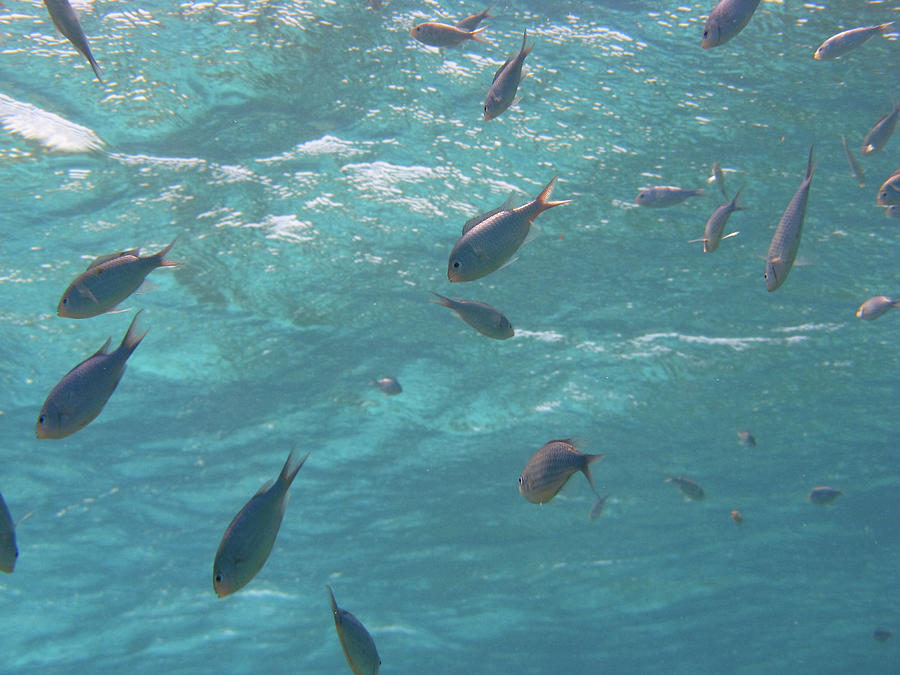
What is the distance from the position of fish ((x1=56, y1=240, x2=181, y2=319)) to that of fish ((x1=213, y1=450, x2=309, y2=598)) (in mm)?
1487

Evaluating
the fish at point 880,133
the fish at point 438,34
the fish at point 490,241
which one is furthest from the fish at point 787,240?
→ the fish at point 880,133

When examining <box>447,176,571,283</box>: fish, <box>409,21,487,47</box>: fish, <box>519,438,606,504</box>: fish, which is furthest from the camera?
<box>409,21,487,47</box>: fish

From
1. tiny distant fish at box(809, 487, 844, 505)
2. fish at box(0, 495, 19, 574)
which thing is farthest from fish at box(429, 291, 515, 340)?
tiny distant fish at box(809, 487, 844, 505)

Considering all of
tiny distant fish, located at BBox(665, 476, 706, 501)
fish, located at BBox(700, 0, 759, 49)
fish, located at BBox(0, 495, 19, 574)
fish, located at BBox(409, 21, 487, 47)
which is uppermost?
fish, located at BBox(700, 0, 759, 49)

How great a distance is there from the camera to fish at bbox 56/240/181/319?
3.31m

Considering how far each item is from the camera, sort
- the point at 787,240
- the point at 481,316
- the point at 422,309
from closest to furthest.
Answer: the point at 787,240
the point at 481,316
the point at 422,309

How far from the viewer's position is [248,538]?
272 centimetres

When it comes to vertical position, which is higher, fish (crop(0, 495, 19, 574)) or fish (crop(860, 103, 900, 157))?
fish (crop(860, 103, 900, 157))

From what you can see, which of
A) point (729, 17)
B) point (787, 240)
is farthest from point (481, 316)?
point (729, 17)

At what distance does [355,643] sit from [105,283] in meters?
2.49

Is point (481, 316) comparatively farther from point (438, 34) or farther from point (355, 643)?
point (438, 34)

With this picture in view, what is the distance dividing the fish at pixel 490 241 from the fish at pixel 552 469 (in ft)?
3.90

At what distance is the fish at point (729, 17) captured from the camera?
3611 mm

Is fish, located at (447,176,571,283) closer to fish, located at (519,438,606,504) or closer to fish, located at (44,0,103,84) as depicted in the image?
fish, located at (519,438,606,504)
